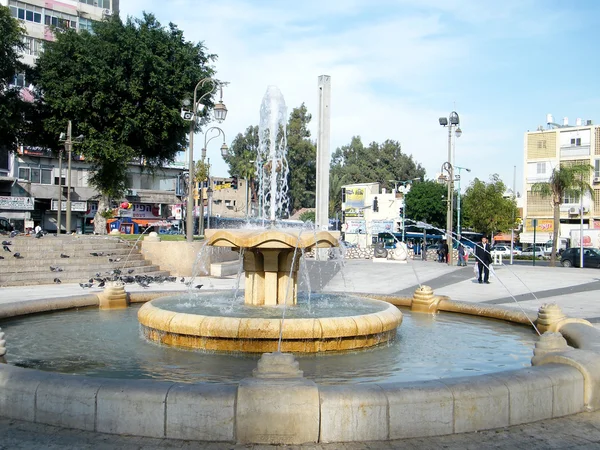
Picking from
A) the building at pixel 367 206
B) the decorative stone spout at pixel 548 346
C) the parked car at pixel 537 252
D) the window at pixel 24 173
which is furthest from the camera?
the building at pixel 367 206

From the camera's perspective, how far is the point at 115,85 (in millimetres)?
26609

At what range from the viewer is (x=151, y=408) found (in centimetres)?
402

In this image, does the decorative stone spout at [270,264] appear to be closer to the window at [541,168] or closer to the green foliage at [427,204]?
the window at [541,168]

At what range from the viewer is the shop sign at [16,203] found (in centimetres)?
3862

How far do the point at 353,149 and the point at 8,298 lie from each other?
76.7 metres

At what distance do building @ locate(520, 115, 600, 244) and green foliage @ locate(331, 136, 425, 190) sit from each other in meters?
24.4

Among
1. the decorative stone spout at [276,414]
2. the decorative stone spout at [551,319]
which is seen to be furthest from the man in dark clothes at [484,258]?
the decorative stone spout at [276,414]

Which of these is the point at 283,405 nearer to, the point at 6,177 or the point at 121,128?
the point at 121,128

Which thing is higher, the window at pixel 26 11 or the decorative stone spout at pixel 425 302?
the window at pixel 26 11

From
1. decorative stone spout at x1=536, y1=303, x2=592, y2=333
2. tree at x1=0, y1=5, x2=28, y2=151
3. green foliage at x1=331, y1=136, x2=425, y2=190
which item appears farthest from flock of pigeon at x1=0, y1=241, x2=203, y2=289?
green foliage at x1=331, y1=136, x2=425, y2=190

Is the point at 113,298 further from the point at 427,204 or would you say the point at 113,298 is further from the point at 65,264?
the point at 427,204

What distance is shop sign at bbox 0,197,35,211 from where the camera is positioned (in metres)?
38.6

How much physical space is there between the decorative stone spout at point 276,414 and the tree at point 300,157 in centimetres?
6265

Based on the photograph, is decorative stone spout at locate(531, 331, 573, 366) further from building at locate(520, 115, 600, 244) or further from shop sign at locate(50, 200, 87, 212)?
building at locate(520, 115, 600, 244)
